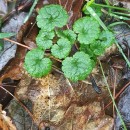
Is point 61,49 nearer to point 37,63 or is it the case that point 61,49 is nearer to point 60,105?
point 37,63

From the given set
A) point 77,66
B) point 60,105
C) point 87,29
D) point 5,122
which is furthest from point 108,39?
point 5,122

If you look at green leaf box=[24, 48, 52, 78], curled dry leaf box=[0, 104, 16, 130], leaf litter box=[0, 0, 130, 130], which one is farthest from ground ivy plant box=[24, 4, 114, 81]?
curled dry leaf box=[0, 104, 16, 130]

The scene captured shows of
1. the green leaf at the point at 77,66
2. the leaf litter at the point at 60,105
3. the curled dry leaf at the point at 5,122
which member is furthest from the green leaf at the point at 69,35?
the curled dry leaf at the point at 5,122

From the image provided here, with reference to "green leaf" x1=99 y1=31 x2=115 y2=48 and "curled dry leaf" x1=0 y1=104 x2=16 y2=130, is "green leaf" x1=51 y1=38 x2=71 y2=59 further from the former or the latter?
"curled dry leaf" x1=0 y1=104 x2=16 y2=130

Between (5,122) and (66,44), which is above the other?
(66,44)

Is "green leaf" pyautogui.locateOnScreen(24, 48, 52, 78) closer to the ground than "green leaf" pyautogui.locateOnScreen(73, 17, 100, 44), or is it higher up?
closer to the ground

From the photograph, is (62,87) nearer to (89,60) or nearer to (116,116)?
(89,60)
